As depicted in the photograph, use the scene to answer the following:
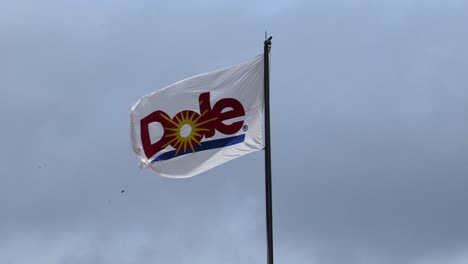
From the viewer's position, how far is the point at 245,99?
38656 mm

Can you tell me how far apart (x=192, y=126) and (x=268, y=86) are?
3703 mm

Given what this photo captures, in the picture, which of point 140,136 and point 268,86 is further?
point 140,136

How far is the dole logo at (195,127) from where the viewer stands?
38.8m

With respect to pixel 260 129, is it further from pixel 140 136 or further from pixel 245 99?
pixel 140 136

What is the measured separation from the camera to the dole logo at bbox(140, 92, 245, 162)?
127 ft

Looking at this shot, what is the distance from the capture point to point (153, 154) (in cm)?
4022

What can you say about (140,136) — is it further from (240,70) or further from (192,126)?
(240,70)

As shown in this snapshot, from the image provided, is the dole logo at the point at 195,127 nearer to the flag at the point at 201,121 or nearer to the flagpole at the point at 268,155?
the flag at the point at 201,121

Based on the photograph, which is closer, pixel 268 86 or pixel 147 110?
pixel 268 86

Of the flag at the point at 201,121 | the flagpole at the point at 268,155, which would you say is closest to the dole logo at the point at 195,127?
the flag at the point at 201,121

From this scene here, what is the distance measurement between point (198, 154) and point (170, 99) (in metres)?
2.50

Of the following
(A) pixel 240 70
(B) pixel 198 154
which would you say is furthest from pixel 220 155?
(A) pixel 240 70

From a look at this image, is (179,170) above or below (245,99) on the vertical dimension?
below

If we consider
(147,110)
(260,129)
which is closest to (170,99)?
(147,110)
